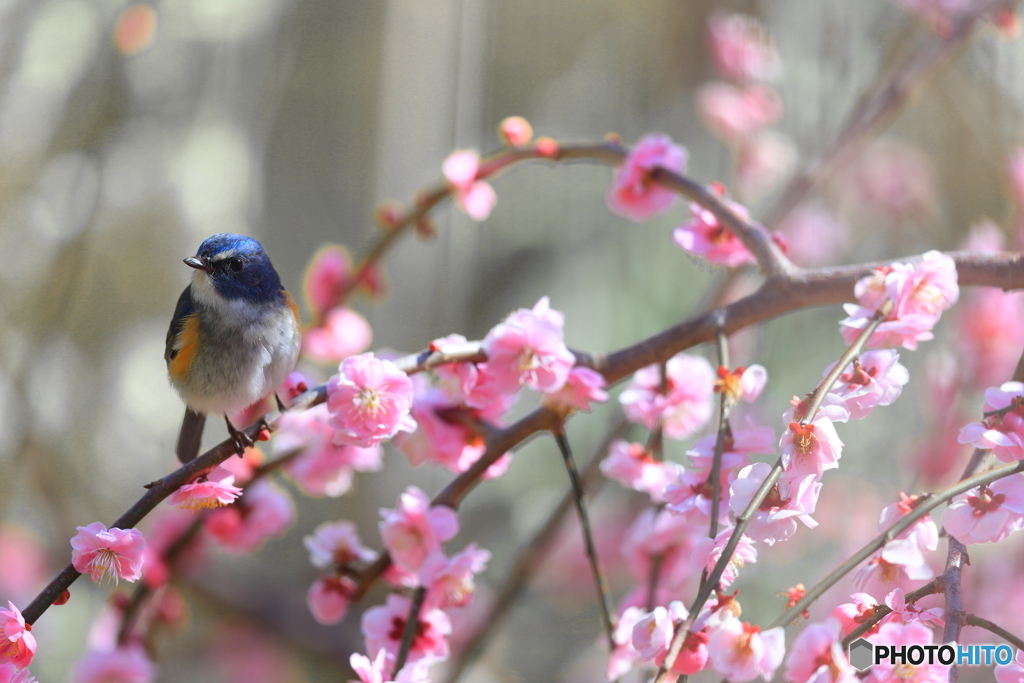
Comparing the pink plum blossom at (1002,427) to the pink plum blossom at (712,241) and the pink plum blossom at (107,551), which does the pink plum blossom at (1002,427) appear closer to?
the pink plum blossom at (712,241)

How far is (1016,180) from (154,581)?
4.67 feet

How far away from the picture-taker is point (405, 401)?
640 mm

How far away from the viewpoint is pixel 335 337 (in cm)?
98

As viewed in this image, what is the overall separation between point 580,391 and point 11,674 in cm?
43

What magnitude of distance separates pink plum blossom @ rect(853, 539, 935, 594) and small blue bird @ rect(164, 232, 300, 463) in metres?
0.51

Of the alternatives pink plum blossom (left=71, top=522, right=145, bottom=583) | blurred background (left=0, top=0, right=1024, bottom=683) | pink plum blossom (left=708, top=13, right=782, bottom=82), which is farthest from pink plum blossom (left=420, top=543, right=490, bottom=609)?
pink plum blossom (left=708, top=13, right=782, bottom=82)

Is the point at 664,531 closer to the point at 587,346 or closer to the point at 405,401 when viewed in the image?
the point at 405,401

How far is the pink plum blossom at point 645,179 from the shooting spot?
0.83m

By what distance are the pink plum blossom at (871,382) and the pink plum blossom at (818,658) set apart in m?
0.15

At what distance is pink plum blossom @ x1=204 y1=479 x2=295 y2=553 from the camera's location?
0.91 meters

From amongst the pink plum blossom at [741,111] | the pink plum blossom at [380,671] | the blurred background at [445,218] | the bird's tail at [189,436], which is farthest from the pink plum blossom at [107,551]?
the pink plum blossom at [741,111]

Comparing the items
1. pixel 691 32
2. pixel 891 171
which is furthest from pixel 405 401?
pixel 691 32

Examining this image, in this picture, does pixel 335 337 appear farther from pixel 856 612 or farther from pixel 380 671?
pixel 856 612

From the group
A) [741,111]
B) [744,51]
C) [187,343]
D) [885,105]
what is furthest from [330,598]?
[744,51]
